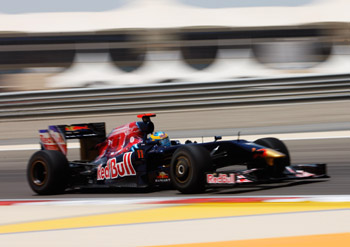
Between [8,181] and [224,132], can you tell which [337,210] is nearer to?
[8,181]

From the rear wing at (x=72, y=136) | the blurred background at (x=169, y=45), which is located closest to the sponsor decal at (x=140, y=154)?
the rear wing at (x=72, y=136)

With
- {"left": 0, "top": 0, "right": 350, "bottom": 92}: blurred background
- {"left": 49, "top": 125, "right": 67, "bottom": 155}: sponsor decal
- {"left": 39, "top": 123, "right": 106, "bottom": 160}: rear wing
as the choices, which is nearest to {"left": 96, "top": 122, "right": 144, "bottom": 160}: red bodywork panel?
{"left": 39, "top": 123, "right": 106, "bottom": 160}: rear wing

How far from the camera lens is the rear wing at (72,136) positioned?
28.6 feet

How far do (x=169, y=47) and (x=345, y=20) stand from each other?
5840 millimetres

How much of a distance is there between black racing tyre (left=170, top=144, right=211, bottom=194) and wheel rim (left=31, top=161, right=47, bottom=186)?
197cm

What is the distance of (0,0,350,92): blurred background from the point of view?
19531mm

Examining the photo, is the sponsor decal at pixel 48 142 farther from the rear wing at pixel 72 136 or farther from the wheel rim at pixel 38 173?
the wheel rim at pixel 38 173

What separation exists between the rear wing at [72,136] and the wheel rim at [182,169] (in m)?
1.94

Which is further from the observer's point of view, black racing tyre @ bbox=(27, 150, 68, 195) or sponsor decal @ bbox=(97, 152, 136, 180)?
black racing tyre @ bbox=(27, 150, 68, 195)

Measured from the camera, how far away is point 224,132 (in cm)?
1330

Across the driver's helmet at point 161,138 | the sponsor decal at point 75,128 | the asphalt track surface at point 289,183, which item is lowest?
the asphalt track surface at point 289,183

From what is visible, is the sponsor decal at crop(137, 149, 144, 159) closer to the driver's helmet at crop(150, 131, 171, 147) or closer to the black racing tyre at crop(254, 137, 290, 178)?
the driver's helmet at crop(150, 131, 171, 147)

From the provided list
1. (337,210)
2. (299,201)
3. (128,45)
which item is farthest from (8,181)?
(128,45)

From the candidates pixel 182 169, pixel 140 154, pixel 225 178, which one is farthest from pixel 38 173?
pixel 225 178
